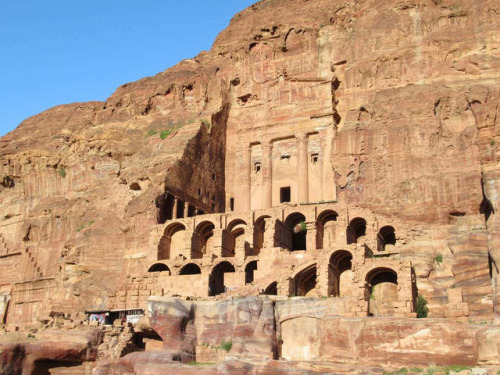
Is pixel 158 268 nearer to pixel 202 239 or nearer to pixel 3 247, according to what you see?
pixel 202 239

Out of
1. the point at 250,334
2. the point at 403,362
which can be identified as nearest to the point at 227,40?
the point at 250,334

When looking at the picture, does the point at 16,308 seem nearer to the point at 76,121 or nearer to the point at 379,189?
the point at 76,121

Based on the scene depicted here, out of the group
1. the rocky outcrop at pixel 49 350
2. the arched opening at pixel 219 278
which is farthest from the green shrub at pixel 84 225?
the rocky outcrop at pixel 49 350

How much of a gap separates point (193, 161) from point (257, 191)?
661 cm

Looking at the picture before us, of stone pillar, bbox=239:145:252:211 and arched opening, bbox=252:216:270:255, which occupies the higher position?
stone pillar, bbox=239:145:252:211

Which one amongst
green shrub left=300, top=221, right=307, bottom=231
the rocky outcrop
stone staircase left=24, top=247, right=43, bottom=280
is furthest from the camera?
stone staircase left=24, top=247, right=43, bottom=280

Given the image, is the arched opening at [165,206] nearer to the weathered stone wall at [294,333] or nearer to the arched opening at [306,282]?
the arched opening at [306,282]

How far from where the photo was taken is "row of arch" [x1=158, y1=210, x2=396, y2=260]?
5110 cm

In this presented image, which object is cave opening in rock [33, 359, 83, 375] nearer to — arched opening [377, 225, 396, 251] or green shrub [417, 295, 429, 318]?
green shrub [417, 295, 429, 318]

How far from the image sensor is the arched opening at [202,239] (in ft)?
179

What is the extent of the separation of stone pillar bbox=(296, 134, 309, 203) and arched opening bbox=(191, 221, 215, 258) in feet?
28.0

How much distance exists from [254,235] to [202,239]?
18.2ft

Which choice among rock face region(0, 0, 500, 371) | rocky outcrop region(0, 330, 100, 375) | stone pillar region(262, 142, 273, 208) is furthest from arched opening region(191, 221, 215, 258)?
rocky outcrop region(0, 330, 100, 375)

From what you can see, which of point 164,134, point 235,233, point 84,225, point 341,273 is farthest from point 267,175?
point 341,273
